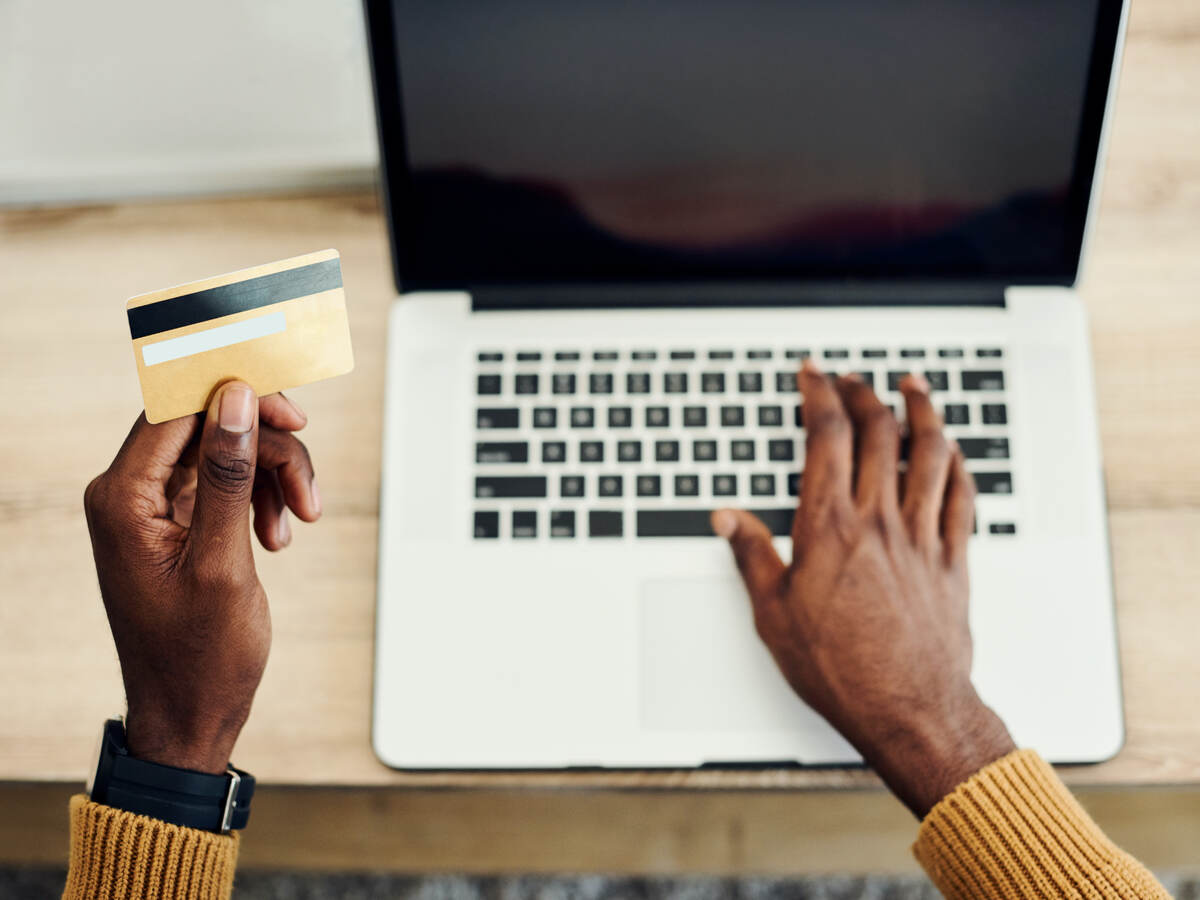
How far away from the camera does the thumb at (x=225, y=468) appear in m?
0.44

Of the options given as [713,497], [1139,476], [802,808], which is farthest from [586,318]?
[802,808]

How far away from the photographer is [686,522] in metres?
0.62

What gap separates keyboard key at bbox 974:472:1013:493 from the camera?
62 cm

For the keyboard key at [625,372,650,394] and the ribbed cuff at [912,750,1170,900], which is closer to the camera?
the ribbed cuff at [912,750,1170,900]

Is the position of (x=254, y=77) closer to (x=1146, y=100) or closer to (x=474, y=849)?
(x=1146, y=100)

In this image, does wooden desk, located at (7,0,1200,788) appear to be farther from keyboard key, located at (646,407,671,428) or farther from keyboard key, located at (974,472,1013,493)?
keyboard key, located at (646,407,671,428)

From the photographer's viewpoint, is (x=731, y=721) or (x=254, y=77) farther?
(x=254, y=77)

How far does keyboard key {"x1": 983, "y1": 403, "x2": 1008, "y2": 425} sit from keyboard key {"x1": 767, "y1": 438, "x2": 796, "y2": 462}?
127 mm

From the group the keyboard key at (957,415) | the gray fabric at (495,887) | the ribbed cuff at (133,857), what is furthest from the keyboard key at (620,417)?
the gray fabric at (495,887)

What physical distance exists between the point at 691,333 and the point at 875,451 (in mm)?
142

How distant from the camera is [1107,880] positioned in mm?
517

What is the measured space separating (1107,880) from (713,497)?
0.30 m

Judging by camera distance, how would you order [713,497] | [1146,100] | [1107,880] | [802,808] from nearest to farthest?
1. [1107,880]
2. [713,497]
3. [1146,100]
4. [802,808]

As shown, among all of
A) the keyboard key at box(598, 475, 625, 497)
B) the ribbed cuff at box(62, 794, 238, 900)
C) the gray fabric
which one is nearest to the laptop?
the keyboard key at box(598, 475, 625, 497)
